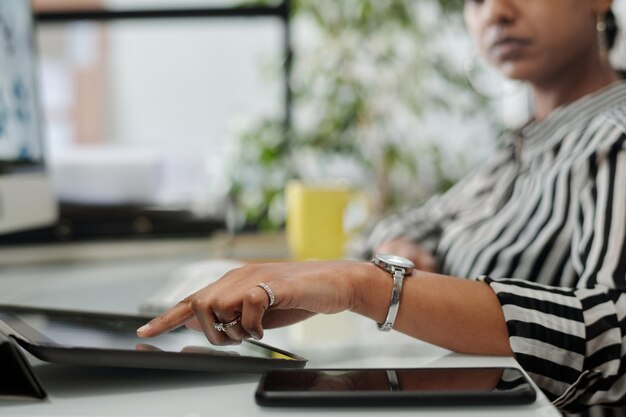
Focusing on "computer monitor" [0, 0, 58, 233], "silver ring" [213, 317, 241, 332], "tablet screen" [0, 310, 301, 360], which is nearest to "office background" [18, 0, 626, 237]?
"computer monitor" [0, 0, 58, 233]

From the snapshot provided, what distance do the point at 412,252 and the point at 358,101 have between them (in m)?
0.91

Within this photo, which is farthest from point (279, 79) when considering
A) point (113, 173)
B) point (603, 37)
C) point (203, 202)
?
point (603, 37)

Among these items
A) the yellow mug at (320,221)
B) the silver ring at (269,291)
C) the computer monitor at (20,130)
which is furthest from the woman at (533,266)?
the computer monitor at (20,130)

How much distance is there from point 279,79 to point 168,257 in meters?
Answer: 0.62

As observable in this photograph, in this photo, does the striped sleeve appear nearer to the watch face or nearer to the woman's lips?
the watch face

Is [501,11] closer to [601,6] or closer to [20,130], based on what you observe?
[601,6]

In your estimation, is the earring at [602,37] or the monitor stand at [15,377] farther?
the earring at [602,37]

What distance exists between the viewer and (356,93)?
6.50 ft

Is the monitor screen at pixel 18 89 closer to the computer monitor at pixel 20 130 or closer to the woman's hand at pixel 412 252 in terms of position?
the computer monitor at pixel 20 130

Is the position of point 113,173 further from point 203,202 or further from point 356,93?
point 356,93

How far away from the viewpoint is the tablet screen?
1.72ft

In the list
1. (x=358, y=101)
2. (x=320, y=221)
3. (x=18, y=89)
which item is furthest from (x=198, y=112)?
(x=18, y=89)

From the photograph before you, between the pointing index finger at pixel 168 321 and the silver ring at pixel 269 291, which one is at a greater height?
the silver ring at pixel 269 291

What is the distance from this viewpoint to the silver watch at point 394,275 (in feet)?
2.01
